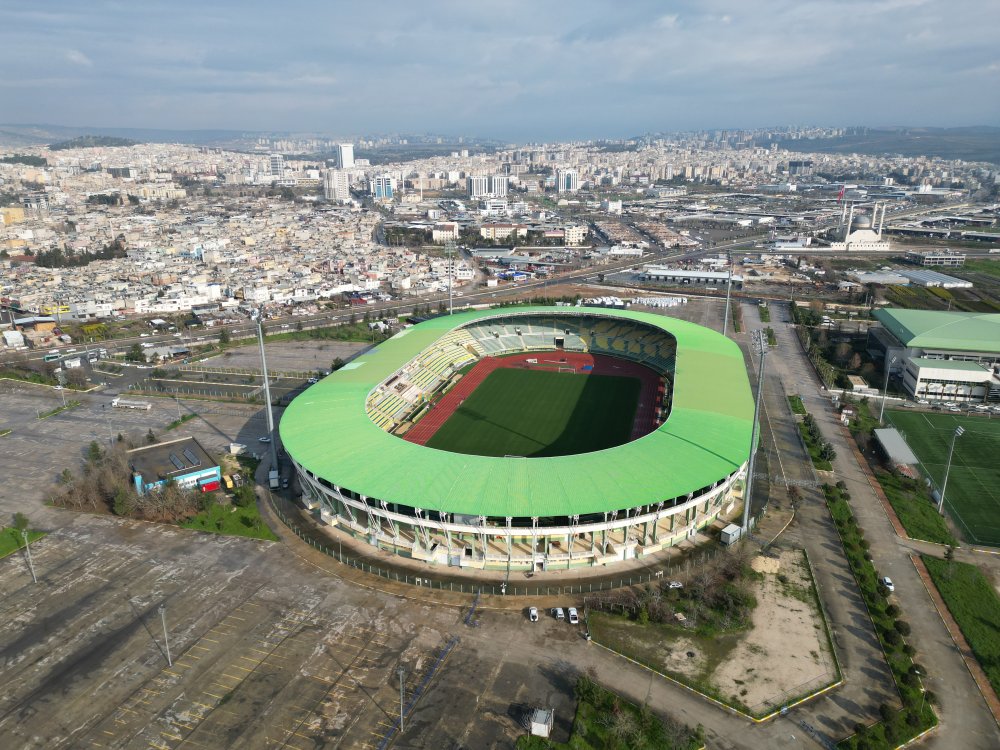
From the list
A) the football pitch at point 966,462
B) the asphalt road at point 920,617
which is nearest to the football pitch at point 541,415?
the asphalt road at point 920,617

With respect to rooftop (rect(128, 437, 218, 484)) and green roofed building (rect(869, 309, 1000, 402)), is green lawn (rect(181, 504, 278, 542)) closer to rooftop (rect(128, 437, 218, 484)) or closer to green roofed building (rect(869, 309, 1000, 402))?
rooftop (rect(128, 437, 218, 484))

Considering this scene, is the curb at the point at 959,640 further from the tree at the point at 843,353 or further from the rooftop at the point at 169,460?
the rooftop at the point at 169,460

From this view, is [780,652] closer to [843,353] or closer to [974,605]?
[974,605]

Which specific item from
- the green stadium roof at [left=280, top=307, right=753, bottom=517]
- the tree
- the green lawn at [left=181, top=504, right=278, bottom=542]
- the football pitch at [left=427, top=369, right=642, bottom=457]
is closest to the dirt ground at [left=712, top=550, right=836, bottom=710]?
the green stadium roof at [left=280, top=307, right=753, bottom=517]

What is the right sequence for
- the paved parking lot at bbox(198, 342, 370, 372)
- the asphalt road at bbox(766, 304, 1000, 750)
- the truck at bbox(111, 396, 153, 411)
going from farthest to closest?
the paved parking lot at bbox(198, 342, 370, 372)
the truck at bbox(111, 396, 153, 411)
the asphalt road at bbox(766, 304, 1000, 750)

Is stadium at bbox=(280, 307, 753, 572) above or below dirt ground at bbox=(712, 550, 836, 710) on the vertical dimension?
above
